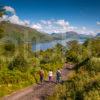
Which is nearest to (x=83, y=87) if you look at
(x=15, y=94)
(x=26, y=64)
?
(x=15, y=94)

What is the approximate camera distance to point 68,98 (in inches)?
713

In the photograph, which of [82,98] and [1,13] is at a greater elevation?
[1,13]

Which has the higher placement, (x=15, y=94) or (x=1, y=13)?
(x=1, y=13)

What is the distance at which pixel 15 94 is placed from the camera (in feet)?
77.2

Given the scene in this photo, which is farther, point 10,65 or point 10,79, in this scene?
point 10,65

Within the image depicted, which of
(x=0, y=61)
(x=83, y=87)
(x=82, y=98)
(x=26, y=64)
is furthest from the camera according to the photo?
(x=0, y=61)

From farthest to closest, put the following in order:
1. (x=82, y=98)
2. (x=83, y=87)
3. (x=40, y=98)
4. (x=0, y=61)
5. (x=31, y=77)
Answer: (x=0, y=61), (x=31, y=77), (x=40, y=98), (x=83, y=87), (x=82, y=98)

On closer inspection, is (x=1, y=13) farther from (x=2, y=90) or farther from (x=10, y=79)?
(x=2, y=90)

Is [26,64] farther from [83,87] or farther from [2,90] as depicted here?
[83,87]

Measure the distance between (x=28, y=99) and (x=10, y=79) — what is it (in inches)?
274

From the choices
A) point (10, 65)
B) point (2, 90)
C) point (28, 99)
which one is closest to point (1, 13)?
point (10, 65)

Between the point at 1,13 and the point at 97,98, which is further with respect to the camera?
the point at 1,13

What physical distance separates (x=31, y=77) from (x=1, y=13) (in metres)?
10.5

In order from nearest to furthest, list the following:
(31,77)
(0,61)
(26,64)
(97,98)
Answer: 1. (97,98)
2. (31,77)
3. (26,64)
4. (0,61)
